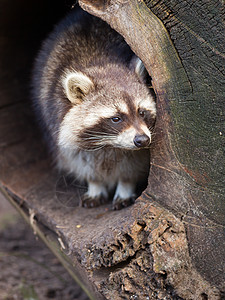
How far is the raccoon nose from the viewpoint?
2590 millimetres

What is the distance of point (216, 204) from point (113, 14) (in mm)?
1341

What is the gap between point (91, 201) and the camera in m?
3.74

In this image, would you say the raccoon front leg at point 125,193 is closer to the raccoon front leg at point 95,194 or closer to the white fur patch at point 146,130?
the raccoon front leg at point 95,194

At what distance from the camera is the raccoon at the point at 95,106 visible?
9.45 ft

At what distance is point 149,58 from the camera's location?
2.41 meters

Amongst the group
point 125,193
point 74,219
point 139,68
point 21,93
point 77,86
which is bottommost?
point 125,193

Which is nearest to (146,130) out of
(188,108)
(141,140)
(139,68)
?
(141,140)

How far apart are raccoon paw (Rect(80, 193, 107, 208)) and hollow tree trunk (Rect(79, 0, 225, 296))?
4.00 ft

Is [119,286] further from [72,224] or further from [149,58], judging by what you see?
[149,58]

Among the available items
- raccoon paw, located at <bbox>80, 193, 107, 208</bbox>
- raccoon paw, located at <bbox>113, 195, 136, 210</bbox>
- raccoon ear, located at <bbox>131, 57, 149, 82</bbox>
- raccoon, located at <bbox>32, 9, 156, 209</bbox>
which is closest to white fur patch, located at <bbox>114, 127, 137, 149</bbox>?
raccoon, located at <bbox>32, 9, 156, 209</bbox>

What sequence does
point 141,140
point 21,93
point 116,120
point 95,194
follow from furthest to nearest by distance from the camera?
1. point 21,93
2. point 95,194
3. point 116,120
4. point 141,140

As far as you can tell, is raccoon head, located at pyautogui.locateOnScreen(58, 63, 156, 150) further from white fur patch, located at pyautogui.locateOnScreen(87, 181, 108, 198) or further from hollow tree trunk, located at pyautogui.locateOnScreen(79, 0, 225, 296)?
white fur patch, located at pyautogui.locateOnScreen(87, 181, 108, 198)

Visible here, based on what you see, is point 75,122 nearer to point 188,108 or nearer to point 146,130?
point 146,130

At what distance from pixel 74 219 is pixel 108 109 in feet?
3.51
